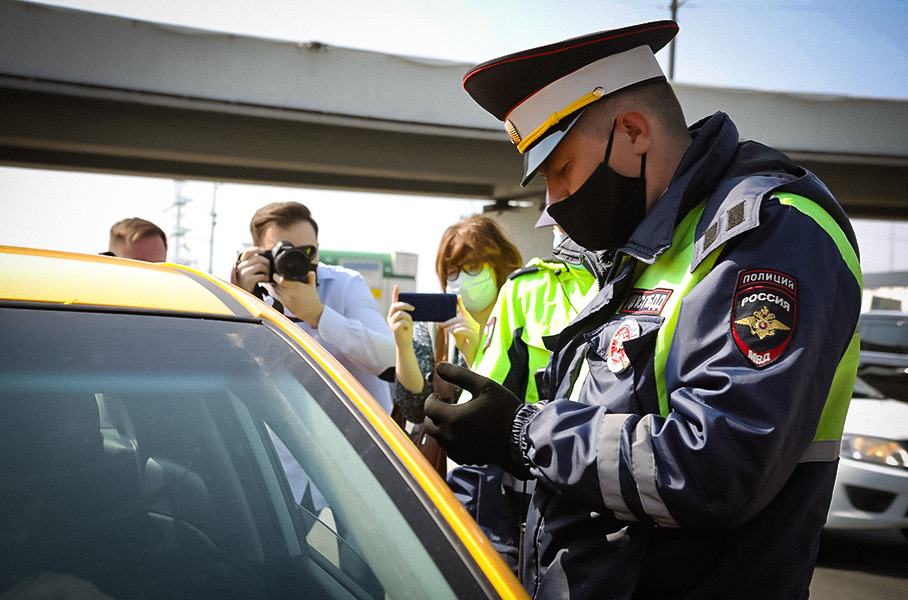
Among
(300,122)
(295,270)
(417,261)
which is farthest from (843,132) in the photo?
(295,270)

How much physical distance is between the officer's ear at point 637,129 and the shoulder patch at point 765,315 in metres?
0.43

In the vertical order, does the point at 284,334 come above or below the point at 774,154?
below

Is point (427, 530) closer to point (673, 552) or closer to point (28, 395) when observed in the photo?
point (673, 552)

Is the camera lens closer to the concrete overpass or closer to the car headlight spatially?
the car headlight

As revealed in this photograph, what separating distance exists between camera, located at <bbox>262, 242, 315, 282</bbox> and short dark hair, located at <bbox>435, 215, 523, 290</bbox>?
2.48ft

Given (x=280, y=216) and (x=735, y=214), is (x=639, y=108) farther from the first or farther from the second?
(x=280, y=216)

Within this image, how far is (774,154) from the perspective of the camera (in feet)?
4.26

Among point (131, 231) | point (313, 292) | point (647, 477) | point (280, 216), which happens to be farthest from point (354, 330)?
point (131, 231)

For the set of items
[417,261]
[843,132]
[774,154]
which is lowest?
[417,261]

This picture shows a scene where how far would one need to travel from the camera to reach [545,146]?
1.47 meters

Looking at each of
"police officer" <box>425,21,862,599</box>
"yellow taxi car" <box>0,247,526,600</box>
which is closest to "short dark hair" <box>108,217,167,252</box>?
"yellow taxi car" <box>0,247,526,600</box>

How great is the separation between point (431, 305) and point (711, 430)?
71.0 inches

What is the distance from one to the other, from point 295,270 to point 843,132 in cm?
1403

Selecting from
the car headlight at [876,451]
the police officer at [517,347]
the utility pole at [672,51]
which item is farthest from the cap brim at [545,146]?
the utility pole at [672,51]
